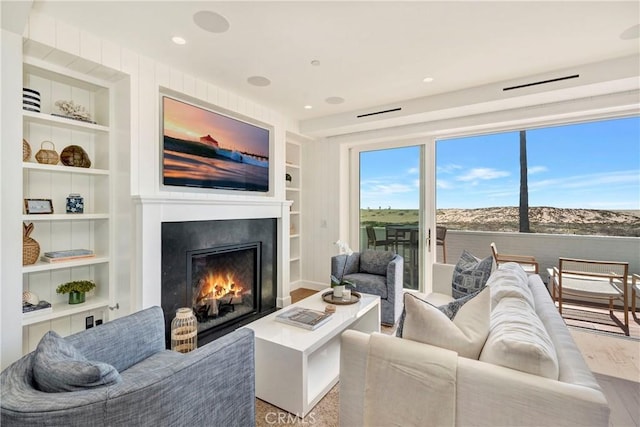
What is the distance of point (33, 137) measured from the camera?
223cm

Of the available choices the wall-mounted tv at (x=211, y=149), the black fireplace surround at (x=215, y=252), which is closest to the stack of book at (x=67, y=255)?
the black fireplace surround at (x=215, y=252)

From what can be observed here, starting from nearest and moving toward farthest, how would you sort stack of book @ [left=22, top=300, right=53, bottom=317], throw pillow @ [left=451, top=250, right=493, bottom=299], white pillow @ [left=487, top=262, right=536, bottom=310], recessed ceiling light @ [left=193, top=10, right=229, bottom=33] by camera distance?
white pillow @ [left=487, top=262, right=536, bottom=310], recessed ceiling light @ [left=193, top=10, right=229, bottom=33], stack of book @ [left=22, top=300, right=53, bottom=317], throw pillow @ [left=451, top=250, right=493, bottom=299]

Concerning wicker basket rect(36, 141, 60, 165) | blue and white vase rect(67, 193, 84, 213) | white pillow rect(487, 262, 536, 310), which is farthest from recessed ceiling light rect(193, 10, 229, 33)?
white pillow rect(487, 262, 536, 310)

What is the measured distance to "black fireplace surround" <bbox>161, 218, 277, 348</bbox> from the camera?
257 centimetres

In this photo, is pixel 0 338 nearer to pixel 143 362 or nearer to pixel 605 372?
pixel 143 362

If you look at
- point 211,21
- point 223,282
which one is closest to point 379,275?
point 223,282

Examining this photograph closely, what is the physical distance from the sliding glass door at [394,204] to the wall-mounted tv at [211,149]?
66.2 inches

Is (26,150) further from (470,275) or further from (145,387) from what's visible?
(470,275)

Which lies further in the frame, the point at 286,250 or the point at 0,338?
the point at 286,250

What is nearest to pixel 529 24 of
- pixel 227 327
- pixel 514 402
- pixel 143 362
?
pixel 514 402

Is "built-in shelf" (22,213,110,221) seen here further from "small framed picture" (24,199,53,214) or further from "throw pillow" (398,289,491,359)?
"throw pillow" (398,289,491,359)

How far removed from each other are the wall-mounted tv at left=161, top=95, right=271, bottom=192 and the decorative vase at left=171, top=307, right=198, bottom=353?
1.16 m

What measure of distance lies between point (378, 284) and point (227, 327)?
1.69m

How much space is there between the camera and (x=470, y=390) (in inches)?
43.5
